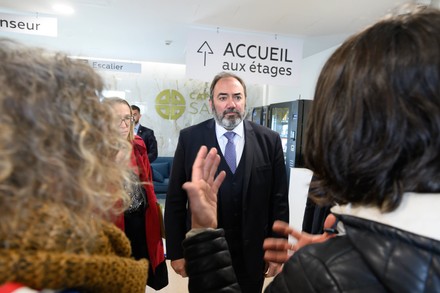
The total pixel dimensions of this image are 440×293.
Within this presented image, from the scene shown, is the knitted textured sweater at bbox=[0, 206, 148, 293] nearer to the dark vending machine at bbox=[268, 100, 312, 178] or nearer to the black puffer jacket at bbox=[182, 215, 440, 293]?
the black puffer jacket at bbox=[182, 215, 440, 293]

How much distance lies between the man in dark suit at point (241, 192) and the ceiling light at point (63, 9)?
3.21m

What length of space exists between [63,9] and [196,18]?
1766mm

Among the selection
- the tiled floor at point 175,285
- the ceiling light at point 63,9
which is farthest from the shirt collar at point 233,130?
the ceiling light at point 63,9

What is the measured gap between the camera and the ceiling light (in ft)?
13.0

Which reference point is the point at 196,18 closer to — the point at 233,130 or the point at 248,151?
the point at 233,130

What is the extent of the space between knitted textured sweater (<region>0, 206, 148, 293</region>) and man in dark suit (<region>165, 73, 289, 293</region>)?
1.25 m

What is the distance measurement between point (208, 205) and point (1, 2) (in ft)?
14.4

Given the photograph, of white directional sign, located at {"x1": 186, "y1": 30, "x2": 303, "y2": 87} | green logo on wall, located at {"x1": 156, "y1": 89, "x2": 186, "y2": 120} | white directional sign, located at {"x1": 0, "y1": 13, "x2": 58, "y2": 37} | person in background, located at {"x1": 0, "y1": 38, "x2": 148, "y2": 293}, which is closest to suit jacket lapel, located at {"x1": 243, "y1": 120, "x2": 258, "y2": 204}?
person in background, located at {"x1": 0, "y1": 38, "x2": 148, "y2": 293}

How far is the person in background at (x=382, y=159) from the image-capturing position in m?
0.53

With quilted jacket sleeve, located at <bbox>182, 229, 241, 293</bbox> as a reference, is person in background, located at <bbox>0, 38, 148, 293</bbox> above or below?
above

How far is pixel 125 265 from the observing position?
0.59 meters

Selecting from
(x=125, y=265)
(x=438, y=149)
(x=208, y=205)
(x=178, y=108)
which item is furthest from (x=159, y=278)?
(x=178, y=108)

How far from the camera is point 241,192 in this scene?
5.95 ft

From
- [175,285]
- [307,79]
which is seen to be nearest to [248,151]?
[175,285]
